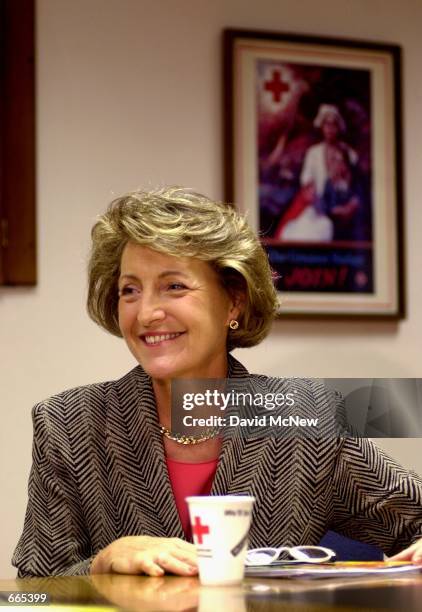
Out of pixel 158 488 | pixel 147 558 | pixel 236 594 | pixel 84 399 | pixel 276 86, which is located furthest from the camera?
pixel 276 86

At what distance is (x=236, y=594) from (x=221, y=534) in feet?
0.22

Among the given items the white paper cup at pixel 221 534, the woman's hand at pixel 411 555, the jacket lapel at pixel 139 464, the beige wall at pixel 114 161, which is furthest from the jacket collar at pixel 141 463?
the beige wall at pixel 114 161

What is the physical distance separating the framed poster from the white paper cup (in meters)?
1.95

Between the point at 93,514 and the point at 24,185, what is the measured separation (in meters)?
1.42

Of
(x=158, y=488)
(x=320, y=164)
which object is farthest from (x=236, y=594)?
(x=320, y=164)

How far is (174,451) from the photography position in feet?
5.48

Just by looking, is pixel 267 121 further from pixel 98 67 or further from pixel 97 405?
pixel 97 405

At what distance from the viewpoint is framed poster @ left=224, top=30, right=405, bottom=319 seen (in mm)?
3066

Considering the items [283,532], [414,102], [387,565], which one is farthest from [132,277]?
[414,102]

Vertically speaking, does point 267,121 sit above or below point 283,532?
above

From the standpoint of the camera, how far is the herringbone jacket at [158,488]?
5.21 feet

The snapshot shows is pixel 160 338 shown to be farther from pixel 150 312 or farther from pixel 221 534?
pixel 221 534

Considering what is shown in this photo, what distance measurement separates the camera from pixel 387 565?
1.34 m

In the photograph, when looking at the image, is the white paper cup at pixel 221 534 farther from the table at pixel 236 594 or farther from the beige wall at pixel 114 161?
the beige wall at pixel 114 161
